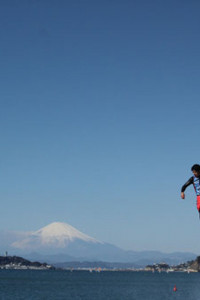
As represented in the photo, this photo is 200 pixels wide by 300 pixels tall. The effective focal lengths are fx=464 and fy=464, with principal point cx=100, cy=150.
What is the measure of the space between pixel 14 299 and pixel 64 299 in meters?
10.9

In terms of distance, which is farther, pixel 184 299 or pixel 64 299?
pixel 184 299

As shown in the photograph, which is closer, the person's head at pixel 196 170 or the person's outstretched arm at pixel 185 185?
the person's head at pixel 196 170

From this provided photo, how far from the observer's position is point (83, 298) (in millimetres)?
107562

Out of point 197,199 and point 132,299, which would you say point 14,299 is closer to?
point 132,299

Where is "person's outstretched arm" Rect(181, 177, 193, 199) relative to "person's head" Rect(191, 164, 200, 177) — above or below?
below

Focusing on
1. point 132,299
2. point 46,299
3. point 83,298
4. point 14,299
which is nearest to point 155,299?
point 132,299

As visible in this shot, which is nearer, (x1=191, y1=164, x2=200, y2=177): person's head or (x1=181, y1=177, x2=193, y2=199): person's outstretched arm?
(x1=191, y1=164, x2=200, y2=177): person's head

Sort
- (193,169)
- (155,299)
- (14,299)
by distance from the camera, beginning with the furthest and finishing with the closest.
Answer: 1. (155,299)
2. (14,299)
3. (193,169)

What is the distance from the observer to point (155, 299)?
4166 inches

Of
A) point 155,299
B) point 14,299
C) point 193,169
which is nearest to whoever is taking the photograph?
point 193,169

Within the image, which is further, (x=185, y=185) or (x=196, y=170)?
(x=185, y=185)

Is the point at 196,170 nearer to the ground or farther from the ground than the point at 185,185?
farther from the ground

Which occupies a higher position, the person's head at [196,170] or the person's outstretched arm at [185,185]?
the person's head at [196,170]

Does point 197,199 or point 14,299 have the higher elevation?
point 197,199
